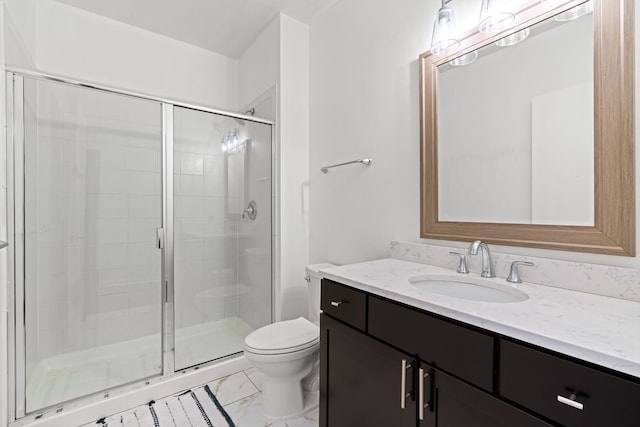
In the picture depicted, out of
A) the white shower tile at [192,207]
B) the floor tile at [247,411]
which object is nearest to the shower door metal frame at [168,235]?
the white shower tile at [192,207]

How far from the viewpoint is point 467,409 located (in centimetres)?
76

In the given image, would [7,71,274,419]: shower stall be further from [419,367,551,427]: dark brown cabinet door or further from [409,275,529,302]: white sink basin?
[419,367,551,427]: dark brown cabinet door

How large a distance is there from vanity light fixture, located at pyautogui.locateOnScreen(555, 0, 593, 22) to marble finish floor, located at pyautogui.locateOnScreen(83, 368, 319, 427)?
2061mm

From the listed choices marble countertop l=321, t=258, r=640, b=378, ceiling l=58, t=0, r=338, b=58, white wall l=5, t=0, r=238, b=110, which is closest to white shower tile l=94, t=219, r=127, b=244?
white wall l=5, t=0, r=238, b=110

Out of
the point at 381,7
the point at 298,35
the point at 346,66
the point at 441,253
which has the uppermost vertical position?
the point at 298,35

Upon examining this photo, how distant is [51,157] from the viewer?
1.85m

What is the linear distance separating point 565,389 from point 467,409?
247 mm

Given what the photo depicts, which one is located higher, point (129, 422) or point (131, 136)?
point (131, 136)

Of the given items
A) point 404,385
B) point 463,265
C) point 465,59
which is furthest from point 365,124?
point 404,385

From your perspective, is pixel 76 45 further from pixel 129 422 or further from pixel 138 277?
pixel 129 422

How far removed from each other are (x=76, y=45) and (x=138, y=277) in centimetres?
180

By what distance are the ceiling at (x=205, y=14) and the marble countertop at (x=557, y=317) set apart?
2060 millimetres

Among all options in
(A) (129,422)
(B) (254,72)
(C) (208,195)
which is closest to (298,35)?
(B) (254,72)

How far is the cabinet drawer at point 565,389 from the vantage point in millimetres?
539
